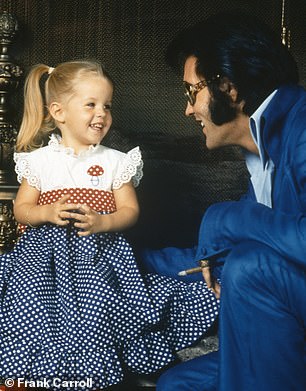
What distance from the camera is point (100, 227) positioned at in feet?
3.75

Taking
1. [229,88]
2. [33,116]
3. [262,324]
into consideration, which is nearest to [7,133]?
[33,116]

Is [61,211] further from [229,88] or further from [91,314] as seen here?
[229,88]

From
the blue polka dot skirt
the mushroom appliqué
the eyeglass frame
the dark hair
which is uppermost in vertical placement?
the dark hair

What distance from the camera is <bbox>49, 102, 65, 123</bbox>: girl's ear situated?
1.28 meters

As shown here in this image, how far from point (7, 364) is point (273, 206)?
48 cm

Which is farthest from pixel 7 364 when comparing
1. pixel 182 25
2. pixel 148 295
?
pixel 182 25

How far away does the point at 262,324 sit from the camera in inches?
33.3

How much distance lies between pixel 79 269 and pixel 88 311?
100 millimetres

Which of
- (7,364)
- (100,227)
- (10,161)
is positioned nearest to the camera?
(7,364)

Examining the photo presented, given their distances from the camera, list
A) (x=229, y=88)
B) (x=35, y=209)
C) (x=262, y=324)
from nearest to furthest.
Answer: (x=262, y=324)
(x=229, y=88)
(x=35, y=209)

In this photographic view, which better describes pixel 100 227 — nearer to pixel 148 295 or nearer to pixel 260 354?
pixel 148 295

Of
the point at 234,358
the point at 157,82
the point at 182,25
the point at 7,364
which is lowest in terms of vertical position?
the point at 7,364

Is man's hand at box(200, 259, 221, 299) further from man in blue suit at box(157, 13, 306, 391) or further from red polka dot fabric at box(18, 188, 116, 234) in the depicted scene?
red polka dot fabric at box(18, 188, 116, 234)

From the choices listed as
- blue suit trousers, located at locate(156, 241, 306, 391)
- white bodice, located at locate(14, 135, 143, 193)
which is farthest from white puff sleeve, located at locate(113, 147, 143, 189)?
blue suit trousers, located at locate(156, 241, 306, 391)
